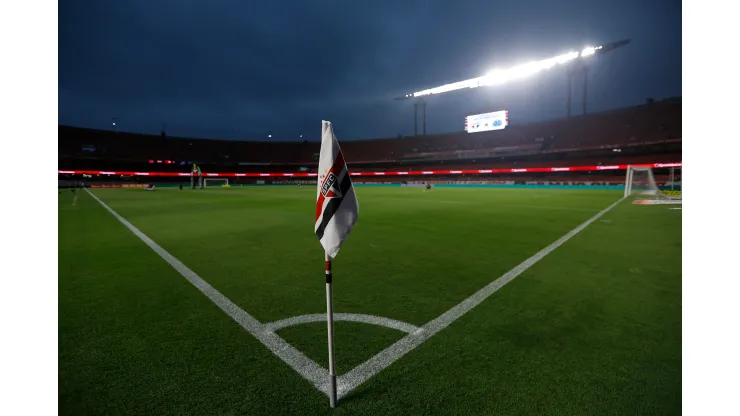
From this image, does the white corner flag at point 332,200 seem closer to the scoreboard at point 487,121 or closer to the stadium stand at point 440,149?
the stadium stand at point 440,149

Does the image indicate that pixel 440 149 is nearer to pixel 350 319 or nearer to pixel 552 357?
pixel 350 319

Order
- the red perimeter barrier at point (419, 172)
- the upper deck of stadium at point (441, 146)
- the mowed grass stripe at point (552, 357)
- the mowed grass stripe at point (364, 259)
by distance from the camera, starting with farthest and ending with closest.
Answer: the upper deck of stadium at point (441, 146) < the red perimeter barrier at point (419, 172) < the mowed grass stripe at point (364, 259) < the mowed grass stripe at point (552, 357)

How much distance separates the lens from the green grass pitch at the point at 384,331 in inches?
78.2

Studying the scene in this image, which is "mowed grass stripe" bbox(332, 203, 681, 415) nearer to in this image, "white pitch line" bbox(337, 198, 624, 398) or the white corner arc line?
"white pitch line" bbox(337, 198, 624, 398)

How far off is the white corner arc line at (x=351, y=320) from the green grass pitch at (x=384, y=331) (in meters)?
0.08

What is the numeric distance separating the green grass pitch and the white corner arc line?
8cm

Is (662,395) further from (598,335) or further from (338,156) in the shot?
(338,156)

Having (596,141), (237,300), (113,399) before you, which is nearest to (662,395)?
(113,399)

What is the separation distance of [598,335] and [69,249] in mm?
7914

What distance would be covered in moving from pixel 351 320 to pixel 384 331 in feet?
1.18

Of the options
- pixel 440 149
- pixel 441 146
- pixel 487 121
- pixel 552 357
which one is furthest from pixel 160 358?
pixel 441 146

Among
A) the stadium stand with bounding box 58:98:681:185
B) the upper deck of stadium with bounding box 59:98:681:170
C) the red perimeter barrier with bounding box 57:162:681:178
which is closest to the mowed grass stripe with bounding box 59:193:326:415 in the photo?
the red perimeter barrier with bounding box 57:162:681:178

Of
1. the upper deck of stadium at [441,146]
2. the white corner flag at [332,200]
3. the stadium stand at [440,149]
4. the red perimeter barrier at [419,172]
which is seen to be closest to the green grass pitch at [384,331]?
the white corner flag at [332,200]

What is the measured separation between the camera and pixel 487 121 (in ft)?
189
